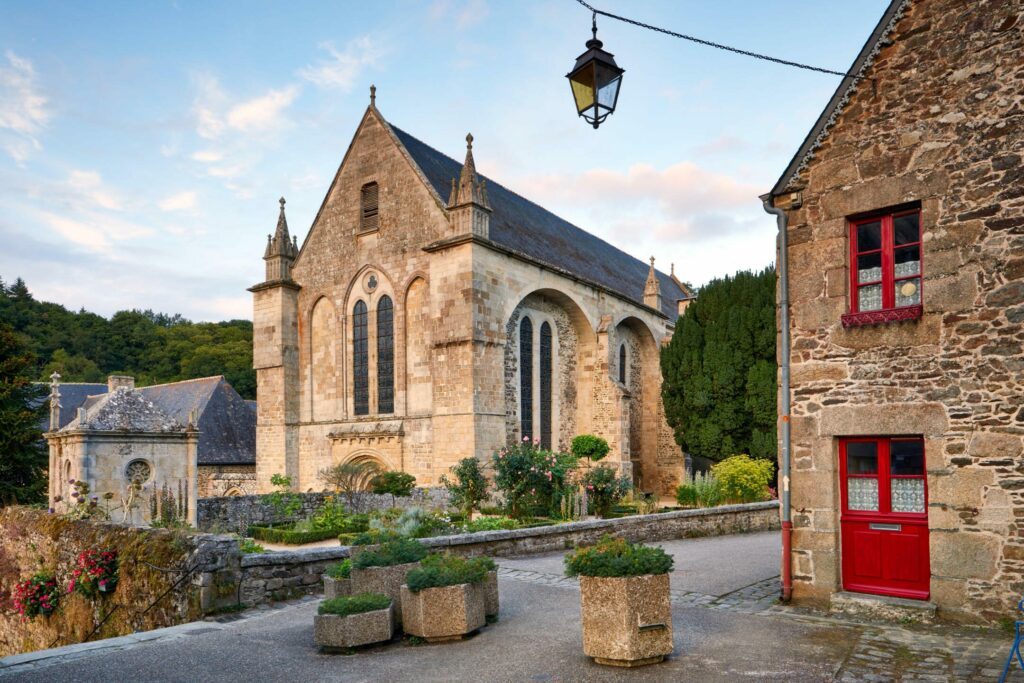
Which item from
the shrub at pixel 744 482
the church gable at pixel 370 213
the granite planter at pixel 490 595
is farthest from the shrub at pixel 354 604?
the church gable at pixel 370 213

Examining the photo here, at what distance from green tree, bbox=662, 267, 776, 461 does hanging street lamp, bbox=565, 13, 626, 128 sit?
17.9m

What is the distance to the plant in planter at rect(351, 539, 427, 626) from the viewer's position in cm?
731

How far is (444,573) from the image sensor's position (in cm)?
698

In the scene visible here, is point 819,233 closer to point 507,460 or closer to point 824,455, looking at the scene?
point 824,455

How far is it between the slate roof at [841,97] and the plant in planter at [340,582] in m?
6.67

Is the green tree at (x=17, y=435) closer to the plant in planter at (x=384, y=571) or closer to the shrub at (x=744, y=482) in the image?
the plant in planter at (x=384, y=571)

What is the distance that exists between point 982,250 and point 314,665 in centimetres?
760

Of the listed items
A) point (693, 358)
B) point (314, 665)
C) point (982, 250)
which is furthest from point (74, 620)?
point (693, 358)

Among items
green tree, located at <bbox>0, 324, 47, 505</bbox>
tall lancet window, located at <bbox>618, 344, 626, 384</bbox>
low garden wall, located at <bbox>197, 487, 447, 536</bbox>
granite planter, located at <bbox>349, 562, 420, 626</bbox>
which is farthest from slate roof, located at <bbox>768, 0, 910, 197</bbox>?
green tree, located at <bbox>0, 324, 47, 505</bbox>

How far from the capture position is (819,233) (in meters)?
8.56

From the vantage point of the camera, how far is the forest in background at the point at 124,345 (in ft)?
177

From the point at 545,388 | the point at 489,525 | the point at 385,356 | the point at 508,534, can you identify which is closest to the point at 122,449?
the point at 489,525

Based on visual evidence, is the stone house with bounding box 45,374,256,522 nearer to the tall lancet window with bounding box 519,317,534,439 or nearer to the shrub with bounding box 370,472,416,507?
the shrub with bounding box 370,472,416,507

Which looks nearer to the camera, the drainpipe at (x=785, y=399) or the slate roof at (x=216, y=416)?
the drainpipe at (x=785, y=399)
